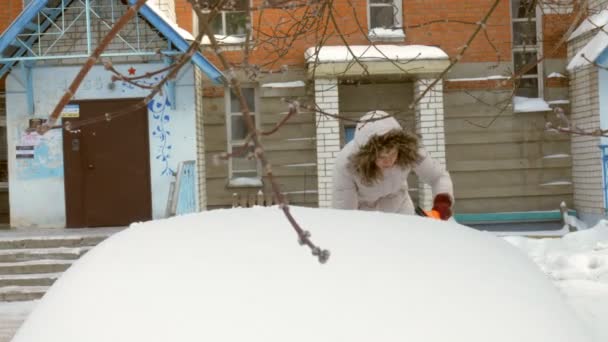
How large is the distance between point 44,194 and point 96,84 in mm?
1632

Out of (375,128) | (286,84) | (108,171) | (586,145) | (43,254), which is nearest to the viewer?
(375,128)

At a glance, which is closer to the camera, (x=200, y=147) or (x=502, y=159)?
(x=200, y=147)

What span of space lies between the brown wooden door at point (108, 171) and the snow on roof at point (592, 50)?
5.89 metres

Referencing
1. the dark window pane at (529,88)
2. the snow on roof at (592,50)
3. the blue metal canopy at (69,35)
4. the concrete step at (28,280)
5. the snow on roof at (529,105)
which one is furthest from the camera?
the dark window pane at (529,88)

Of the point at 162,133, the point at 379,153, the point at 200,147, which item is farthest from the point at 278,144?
the point at 379,153

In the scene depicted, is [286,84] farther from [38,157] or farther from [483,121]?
[38,157]

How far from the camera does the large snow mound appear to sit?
4.00 feet

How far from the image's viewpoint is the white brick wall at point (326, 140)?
8.79m

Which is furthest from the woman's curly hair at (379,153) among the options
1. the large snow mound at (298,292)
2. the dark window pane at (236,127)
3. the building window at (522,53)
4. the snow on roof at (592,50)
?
the building window at (522,53)

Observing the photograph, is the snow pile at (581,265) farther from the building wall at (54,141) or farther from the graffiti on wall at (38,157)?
the graffiti on wall at (38,157)

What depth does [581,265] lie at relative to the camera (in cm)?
678

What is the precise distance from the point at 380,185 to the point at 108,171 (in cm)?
579

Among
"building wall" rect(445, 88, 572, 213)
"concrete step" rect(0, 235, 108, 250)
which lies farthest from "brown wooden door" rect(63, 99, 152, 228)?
"building wall" rect(445, 88, 572, 213)

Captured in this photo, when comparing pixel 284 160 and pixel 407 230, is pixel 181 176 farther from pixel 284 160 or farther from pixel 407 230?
pixel 407 230
